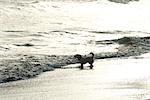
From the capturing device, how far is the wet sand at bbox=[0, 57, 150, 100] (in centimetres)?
717

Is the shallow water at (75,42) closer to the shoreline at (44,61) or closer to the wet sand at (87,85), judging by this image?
the wet sand at (87,85)

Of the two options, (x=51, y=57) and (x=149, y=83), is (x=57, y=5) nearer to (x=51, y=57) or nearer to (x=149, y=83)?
(x=51, y=57)

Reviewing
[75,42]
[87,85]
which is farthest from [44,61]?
[75,42]

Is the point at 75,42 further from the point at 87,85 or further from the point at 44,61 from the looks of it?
the point at 87,85

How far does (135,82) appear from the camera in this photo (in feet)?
26.9

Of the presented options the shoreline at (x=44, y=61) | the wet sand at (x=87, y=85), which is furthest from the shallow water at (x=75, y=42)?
the shoreline at (x=44, y=61)

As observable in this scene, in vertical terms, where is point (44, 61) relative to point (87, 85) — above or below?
above

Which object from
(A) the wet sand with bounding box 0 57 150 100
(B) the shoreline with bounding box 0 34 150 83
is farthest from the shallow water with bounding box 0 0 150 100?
(B) the shoreline with bounding box 0 34 150 83

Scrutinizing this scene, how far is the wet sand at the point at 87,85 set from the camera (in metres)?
7.17

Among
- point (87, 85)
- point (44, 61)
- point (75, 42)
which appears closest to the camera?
point (87, 85)

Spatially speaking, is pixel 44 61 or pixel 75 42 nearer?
pixel 44 61

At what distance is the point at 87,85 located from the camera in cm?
797

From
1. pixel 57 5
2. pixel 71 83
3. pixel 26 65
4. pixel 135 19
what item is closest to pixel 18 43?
pixel 26 65

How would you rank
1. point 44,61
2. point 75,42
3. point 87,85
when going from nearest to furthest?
point 87,85, point 44,61, point 75,42
